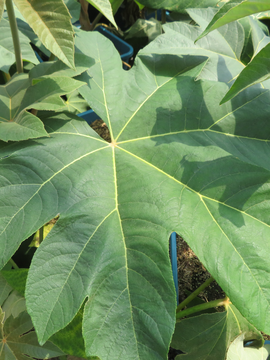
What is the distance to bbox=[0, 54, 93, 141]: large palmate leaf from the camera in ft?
2.36

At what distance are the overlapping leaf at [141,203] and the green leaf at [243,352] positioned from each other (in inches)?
9.8

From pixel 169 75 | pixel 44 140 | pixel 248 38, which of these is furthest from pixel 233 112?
pixel 44 140

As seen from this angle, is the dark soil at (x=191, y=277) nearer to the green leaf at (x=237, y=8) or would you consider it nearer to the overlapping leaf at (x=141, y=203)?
the overlapping leaf at (x=141, y=203)

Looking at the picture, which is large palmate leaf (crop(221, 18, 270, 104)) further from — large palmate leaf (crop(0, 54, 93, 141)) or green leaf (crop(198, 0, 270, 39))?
large palmate leaf (crop(0, 54, 93, 141))

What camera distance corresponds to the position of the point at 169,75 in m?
0.95

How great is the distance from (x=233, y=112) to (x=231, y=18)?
0.90 ft

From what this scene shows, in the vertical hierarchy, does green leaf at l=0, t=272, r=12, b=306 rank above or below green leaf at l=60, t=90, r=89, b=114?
below

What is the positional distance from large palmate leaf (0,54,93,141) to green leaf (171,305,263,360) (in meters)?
0.69

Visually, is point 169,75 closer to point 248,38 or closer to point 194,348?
point 248,38

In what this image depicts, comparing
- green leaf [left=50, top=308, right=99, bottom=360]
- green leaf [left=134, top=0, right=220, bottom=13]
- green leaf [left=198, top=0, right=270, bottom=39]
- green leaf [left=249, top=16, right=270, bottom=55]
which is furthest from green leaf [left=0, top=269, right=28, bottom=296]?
green leaf [left=134, top=0, right=220, bottom=13]

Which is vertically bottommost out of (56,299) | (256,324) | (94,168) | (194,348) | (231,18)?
(194,348)

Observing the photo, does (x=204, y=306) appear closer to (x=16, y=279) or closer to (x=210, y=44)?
(x=16, y=279)

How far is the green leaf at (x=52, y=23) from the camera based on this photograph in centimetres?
63

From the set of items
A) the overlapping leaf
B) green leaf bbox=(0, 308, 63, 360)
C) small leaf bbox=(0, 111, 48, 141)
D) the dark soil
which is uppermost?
small leaf bbox=(0, 111, 48, 141)
